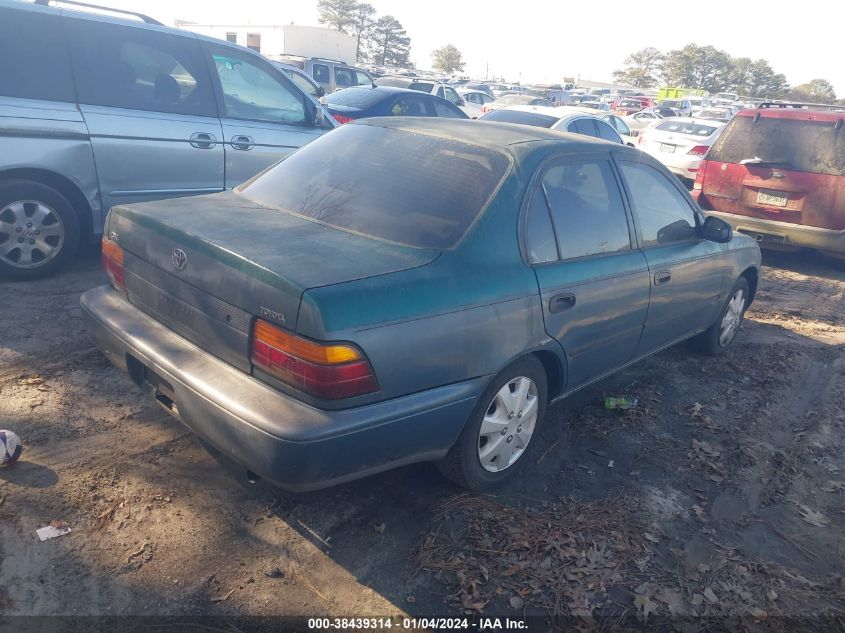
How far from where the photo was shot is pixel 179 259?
300cm

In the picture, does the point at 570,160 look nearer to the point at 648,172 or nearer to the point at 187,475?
the point at 648,172

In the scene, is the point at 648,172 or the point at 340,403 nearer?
the point at 340,403

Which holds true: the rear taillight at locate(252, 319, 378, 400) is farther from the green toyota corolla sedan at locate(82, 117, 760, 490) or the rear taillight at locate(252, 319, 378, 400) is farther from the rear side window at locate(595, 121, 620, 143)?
the rear side window at locate(595, 121, 620, 143)

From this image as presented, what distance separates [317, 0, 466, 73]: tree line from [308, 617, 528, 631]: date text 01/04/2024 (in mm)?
85463

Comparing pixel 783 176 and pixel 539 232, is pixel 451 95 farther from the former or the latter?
pixel 539 232

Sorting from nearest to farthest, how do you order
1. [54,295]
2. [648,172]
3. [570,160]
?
[570,160], [648,172], [54,295]

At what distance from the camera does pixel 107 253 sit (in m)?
3.56

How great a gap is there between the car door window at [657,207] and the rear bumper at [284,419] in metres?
1.80

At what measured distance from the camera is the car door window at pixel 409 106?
36.5ft

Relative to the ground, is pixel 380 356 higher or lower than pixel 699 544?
higher

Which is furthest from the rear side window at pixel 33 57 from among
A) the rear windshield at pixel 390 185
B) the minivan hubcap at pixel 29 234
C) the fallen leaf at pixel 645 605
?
the fallen leaf at pixel 645 605

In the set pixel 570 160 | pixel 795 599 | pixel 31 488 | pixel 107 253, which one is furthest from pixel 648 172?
pixel 31 488

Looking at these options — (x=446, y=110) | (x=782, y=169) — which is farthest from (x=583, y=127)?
(x=782, y=169)

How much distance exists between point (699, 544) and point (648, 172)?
7.50 feet
